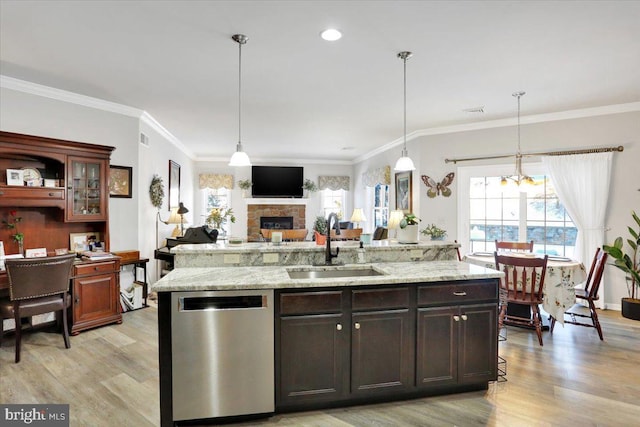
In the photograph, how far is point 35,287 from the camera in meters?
3.08

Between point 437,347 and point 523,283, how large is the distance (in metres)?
1.61

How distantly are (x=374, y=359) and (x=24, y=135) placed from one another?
3.87 m

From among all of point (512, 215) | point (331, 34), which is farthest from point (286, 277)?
point (512, 215)

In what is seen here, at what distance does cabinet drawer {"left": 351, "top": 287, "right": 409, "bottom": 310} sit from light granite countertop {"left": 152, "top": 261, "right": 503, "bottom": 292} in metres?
0.06

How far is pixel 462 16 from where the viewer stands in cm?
233

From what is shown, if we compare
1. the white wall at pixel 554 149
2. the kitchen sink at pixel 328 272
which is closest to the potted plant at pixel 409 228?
the kitchen sink at pixel 328 272

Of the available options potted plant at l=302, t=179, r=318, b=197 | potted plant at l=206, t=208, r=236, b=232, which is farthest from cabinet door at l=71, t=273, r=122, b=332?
potted plant at l=302, t=179, r=318, b=197

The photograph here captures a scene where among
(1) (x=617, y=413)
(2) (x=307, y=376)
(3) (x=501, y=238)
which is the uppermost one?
(3) (x=501, y=238)

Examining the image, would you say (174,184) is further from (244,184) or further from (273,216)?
(273,216)

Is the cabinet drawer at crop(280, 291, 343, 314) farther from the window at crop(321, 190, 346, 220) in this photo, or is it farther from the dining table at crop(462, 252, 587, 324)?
the window at crop(321, 190, 346, 220)

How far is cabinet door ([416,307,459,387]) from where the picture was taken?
236cm

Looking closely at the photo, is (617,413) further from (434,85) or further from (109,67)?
(109,67)

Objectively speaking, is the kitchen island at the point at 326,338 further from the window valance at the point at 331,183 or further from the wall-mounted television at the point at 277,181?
the window valance at the point at 331,183

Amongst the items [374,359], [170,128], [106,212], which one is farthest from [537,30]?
[170,128]
